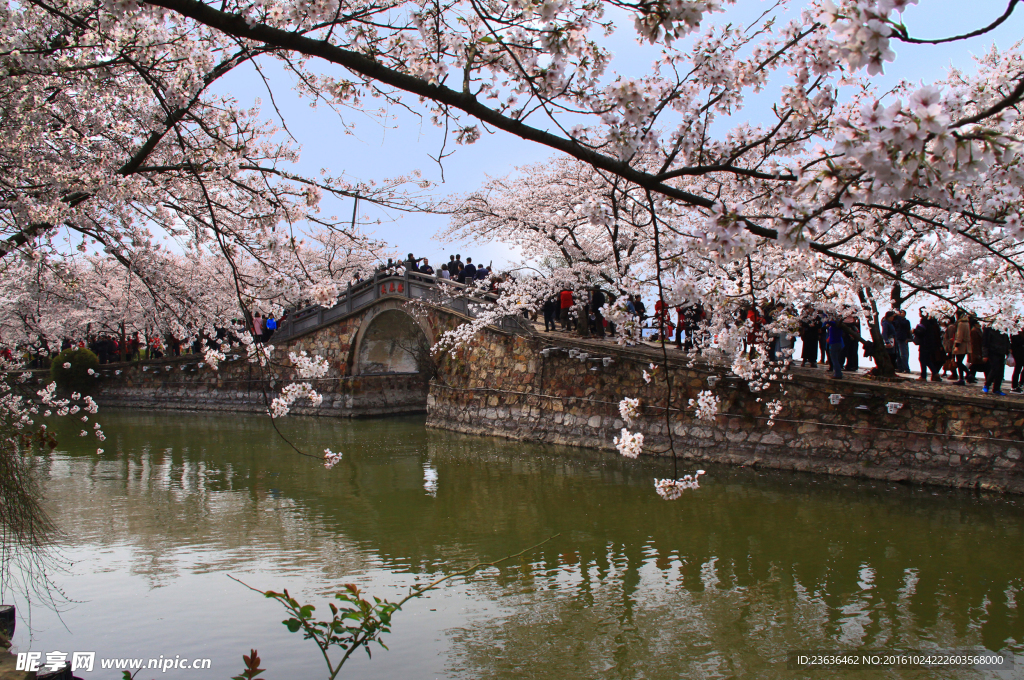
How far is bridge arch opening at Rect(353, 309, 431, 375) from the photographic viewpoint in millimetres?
19750

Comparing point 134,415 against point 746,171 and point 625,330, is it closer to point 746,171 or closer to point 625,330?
point 625,330

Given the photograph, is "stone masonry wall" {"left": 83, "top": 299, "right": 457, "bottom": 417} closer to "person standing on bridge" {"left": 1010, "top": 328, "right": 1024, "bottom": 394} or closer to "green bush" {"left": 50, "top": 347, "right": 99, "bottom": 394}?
"green bush" {"left": 50, "top": 347, "right": 99, "bottom": 394}

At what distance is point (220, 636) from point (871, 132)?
498cm

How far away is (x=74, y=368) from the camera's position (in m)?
22.5

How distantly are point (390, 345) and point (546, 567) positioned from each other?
614 inches

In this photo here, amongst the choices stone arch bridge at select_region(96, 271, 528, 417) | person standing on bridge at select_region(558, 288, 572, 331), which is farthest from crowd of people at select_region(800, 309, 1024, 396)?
stone arch bridge at select_region(96, 271, 528, 417)

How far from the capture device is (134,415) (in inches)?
826

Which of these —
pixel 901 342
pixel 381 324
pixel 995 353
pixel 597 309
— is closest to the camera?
pixel 995 353

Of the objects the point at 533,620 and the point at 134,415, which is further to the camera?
the point at 134,415

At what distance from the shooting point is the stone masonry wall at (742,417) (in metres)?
8.71

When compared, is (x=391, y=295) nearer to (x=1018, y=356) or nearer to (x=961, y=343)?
(x=961, y=343)

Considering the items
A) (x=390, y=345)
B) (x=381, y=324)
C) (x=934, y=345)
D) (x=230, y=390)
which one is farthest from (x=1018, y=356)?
(x=230, y=390)

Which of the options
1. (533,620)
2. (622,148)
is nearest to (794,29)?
(622,148)

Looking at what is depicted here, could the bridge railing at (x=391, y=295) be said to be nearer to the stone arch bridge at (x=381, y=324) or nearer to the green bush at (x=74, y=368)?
the stone arch bridge at (x=381, y=324)
